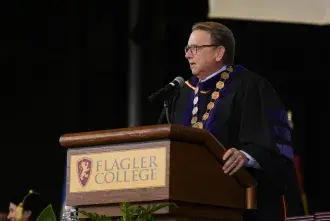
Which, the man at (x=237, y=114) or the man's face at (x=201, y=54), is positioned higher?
the man's face at (x=201, y=54)

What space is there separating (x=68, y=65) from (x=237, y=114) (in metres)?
6.11

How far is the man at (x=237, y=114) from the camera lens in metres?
3.43

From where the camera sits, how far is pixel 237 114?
3.56 m

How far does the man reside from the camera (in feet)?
11.3

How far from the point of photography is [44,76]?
9508 millimetres

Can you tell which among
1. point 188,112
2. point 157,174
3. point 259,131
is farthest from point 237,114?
point 157,174

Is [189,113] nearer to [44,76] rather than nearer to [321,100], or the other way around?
[44,76]

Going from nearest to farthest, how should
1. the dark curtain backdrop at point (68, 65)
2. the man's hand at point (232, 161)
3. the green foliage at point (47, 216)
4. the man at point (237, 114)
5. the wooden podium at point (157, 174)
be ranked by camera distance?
the green foliage at point (47, 216) < the wooden podium at point (157, 174) < the man's hand at point (232, 161) < the man at point (237, 114) < the dark curtain backdrop at point (68, 65)

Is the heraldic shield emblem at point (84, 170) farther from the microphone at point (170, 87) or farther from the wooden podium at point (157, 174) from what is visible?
the microphone at point (170, 87)

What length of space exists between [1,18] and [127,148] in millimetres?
6238

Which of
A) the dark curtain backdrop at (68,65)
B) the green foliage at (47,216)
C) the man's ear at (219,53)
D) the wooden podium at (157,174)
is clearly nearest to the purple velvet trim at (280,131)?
the wooden podium at (157,174)

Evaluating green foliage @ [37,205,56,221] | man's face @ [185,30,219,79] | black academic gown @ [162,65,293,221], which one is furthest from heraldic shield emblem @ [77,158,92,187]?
man's face @ [185,30,219,79]

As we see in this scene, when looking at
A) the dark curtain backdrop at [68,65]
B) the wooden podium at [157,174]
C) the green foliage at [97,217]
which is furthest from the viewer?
the dark curtain backdrop at [68,65]

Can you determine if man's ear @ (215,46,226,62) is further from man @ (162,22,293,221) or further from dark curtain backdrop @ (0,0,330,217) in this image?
dark curtain backdrop @ (0,0,330,217)
